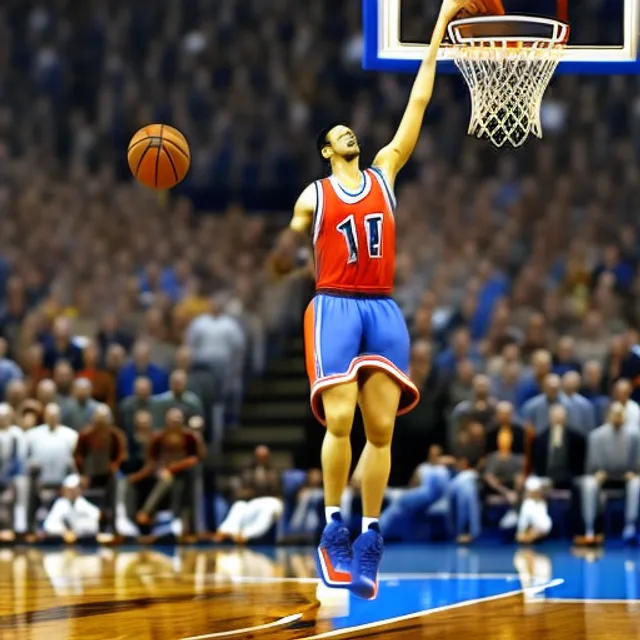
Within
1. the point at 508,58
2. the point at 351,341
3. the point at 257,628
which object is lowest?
the point at 257,628

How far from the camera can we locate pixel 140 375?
13.9 m

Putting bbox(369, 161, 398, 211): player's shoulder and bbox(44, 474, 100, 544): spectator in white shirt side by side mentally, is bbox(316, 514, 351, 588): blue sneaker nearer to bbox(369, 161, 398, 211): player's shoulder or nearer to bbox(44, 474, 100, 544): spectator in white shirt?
bbox(369, 161, 398, 211): player's shoulder

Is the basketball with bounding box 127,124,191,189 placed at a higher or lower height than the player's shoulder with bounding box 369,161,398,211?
higher

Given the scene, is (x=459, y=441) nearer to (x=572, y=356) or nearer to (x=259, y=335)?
(x=572, y=356)

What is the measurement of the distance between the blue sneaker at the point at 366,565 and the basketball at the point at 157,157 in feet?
7.33

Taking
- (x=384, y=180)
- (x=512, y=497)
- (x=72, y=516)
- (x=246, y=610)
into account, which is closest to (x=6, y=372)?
(x=72, y=516)

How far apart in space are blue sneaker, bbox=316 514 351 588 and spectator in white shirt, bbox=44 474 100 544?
20.6 ft

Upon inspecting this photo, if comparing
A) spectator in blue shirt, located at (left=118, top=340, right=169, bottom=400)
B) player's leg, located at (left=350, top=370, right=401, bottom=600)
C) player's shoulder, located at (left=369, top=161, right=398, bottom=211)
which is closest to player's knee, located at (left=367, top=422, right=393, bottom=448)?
player's leg, located at (left=350, top=370, right=401, bottom=600)

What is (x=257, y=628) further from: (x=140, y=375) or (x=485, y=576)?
(x=140, y=375)

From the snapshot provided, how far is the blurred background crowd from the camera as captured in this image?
12797 mm

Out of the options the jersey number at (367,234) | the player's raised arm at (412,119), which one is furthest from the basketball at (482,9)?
the jersey number at (367,234)

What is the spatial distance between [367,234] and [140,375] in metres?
7.31

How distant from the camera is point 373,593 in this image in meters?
6.55

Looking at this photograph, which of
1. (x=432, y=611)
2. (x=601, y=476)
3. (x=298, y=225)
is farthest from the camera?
(x=601, y=476)
